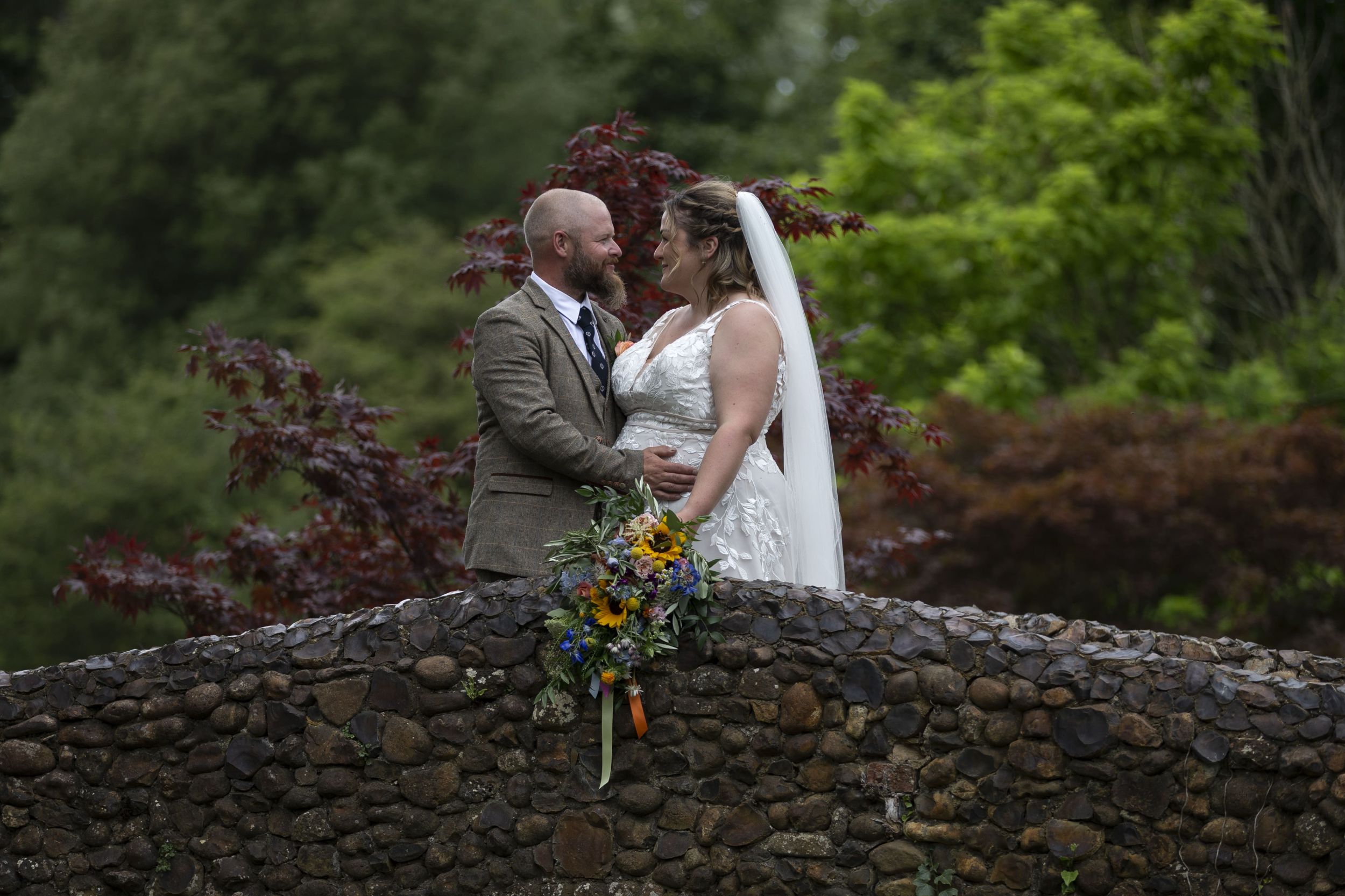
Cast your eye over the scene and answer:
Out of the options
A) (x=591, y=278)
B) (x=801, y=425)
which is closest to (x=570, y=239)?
(x=591, y=278)

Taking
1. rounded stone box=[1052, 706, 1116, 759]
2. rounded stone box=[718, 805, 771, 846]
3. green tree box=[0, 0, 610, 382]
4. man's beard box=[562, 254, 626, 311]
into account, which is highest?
green tree box=[0, 0, 610, 382]

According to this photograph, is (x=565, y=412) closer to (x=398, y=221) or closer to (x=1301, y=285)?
(x=1301, y=285)

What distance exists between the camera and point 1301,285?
47.4ft

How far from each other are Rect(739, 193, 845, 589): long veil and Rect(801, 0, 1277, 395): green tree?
801 cm

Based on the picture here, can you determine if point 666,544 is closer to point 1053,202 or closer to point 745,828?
point 745,828

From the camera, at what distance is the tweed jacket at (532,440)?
416cm

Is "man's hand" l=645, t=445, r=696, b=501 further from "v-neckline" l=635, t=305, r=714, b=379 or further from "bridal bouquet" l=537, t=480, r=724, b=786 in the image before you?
"v-neckline" l=635, t=305, r=714, b=379

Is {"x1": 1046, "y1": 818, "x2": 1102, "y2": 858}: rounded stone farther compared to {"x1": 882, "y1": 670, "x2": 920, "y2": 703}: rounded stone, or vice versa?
{"x1": 882, "y1": 670, "x2": 920, "y2": 703}: rounded stone

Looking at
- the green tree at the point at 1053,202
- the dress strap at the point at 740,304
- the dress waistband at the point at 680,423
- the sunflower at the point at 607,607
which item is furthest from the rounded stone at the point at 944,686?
the green tree at the point at 1053,202

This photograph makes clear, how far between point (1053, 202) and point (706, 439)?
943 centimetres

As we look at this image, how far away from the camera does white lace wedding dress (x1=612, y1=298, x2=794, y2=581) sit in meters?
4.29

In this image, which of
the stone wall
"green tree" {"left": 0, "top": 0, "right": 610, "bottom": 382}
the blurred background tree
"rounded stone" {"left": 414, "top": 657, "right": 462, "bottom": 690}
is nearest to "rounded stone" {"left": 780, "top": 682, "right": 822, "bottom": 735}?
the stone wall

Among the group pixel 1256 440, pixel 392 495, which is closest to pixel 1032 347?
pixel 1256 440

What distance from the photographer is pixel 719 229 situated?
4348 millimetres
